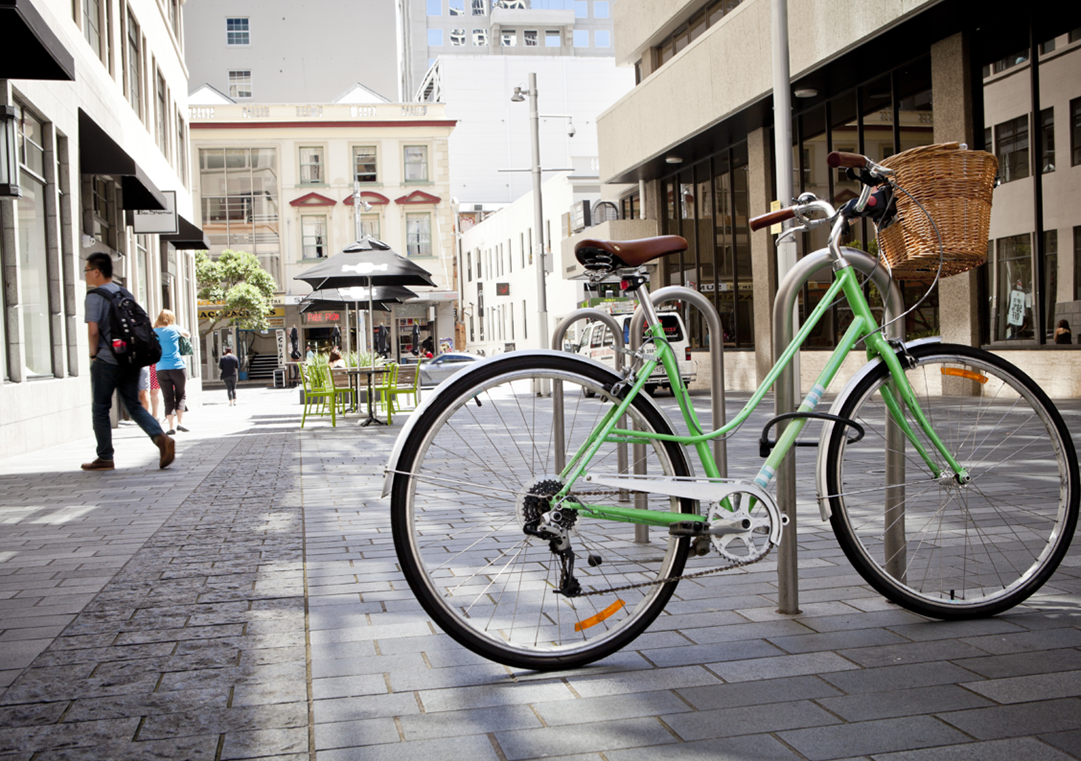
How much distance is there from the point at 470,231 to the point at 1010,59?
49599mm

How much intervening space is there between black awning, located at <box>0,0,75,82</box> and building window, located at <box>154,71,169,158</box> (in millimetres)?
14923

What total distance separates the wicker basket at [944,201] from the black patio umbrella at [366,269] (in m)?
12.1

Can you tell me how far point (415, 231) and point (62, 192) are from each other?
39782mm

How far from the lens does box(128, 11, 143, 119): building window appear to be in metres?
20.0

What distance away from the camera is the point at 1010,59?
14.5m

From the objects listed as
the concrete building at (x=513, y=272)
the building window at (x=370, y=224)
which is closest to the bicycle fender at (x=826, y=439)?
→ the concrete building at (x=513, y=272)

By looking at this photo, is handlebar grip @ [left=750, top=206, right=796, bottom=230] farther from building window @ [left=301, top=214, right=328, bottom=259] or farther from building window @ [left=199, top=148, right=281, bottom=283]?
building window @ [left=301, top=214, right=328, bottom=259]

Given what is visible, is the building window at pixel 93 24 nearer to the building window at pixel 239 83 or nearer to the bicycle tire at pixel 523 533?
the bicycle tire at pixel 523 533

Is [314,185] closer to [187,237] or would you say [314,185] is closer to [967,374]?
[187,237]

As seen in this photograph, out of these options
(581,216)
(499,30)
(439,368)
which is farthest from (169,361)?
(499,30)

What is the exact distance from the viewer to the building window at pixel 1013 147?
14305 mm

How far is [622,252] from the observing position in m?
3.23

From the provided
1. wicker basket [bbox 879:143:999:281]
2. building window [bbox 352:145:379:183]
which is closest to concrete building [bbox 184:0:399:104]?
building window [bbox 352:145:379:183]

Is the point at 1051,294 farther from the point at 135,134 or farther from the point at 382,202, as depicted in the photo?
the point at 382,202
